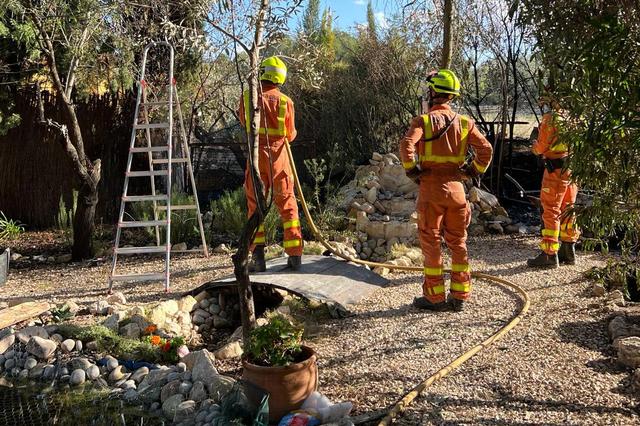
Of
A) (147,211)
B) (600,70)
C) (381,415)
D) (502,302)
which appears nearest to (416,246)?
(502,302)

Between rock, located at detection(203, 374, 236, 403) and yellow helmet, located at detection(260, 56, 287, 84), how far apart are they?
3.03 metres

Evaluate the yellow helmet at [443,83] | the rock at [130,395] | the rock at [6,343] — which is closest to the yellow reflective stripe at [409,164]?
the yellow helmet at [443,83]

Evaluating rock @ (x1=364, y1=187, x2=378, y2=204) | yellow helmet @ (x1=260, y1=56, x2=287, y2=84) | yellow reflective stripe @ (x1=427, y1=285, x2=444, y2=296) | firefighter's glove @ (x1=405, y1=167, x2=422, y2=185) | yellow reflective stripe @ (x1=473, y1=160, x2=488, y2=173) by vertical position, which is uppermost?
yellow helmet @ (x1=260, y1=56, x2=287, y2=84)

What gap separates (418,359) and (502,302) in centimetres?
176

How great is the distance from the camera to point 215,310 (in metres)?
5.72

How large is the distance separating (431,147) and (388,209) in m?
3.65

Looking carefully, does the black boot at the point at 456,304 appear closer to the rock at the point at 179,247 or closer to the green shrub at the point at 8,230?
the rock at the point at 179,247

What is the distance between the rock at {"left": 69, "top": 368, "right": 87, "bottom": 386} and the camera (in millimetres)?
4246

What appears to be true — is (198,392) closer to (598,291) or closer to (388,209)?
(598,291)

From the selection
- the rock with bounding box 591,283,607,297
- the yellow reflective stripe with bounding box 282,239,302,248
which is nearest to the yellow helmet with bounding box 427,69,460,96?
the yellow reflective stripe with bounding box 282,239,302,248

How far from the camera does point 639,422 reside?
330cm

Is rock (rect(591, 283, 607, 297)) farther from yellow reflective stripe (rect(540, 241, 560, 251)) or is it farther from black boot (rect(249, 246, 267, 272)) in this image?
black boot (rect(249, 246, 267, 272))

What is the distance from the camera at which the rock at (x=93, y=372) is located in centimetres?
428

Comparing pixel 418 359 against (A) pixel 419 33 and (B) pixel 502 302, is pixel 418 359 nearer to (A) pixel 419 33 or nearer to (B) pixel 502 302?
(B) pixel 502 302
